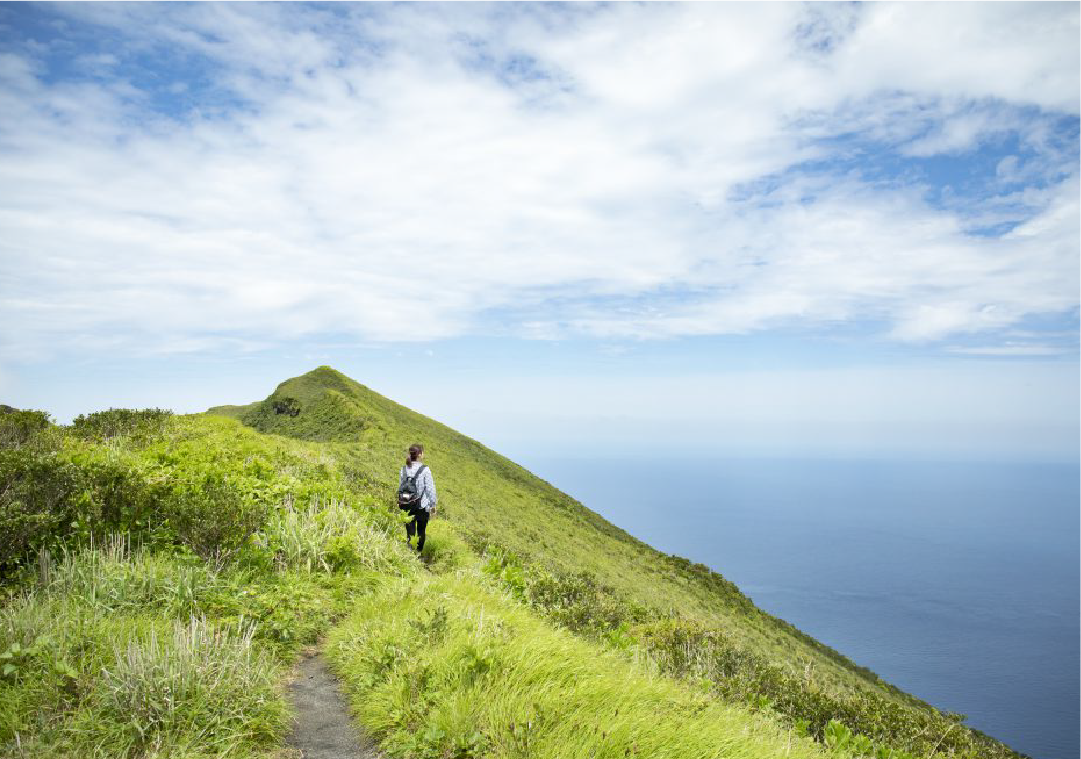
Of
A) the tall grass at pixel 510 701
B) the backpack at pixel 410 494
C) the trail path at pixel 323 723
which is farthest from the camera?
the backpack at pixel 410 494

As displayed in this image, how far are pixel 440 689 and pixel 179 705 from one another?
7.41 ft

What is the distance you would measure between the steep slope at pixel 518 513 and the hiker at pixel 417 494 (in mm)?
5634

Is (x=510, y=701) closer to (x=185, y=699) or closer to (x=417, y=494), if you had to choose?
(x=185, y=699)

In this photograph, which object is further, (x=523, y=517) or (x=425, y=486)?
(x=523, y=517)

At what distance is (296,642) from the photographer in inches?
295

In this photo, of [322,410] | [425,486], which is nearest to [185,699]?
[425,486]

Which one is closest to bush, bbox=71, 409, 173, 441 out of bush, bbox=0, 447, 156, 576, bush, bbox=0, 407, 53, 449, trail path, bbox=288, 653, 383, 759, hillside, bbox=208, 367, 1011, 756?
bush, bbox=0, 407, 53, 449

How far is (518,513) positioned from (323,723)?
133 feet

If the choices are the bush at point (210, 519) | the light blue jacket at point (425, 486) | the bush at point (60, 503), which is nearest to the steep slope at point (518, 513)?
the light blue jacket at point (425, 486)

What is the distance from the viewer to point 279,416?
198 feet

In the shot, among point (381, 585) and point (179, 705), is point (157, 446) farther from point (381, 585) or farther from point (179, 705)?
point (179, 705)

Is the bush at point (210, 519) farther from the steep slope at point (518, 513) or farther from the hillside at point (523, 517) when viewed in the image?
the steep slope at point (518, 513)

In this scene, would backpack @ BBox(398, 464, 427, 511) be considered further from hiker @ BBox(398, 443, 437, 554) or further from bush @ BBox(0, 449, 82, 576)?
bush @ BBox(0, 449, 82, 576)

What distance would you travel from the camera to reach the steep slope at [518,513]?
109 feet
